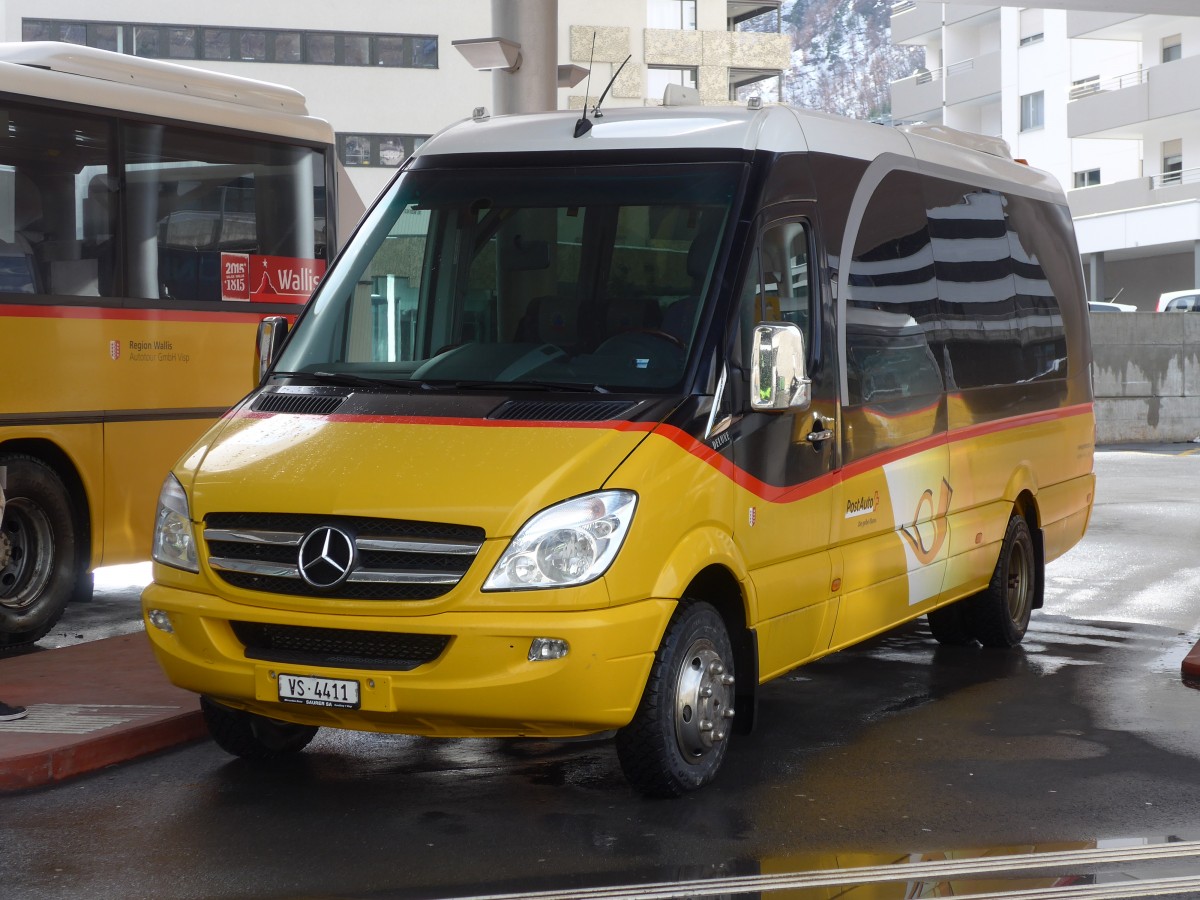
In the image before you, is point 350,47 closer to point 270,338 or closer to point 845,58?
point 270,338

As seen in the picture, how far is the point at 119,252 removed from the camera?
10.5 m

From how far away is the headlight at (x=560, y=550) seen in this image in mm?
5688

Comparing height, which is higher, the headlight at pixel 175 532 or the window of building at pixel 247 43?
the window of building at pixel 247 43

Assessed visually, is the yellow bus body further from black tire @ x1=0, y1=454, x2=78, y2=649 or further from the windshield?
black tire @ x1=0, y1=454, x2=78, y2=649

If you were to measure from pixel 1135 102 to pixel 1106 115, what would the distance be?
1334 millimetres

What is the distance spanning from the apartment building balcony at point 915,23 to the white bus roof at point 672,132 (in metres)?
56.9

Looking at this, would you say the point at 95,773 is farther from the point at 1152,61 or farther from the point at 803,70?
the point at 803,70

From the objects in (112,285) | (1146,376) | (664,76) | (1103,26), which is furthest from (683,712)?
(664,76)

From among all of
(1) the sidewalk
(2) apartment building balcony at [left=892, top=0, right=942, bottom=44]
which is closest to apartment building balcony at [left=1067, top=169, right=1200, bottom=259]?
(2) apartment building balcony at [left=892, top=0, right=942, bottom=44]

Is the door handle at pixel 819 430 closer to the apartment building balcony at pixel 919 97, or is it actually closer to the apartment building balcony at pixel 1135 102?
the apartment building balcony at pixel 1135 102

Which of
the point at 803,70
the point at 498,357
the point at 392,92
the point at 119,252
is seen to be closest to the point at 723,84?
the point at 392,92

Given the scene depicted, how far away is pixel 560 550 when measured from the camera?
18.7 feet

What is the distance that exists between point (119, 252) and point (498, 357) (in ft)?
15.3

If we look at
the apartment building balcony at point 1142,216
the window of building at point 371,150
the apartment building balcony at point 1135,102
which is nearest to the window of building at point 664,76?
the window of building at point 371,150
